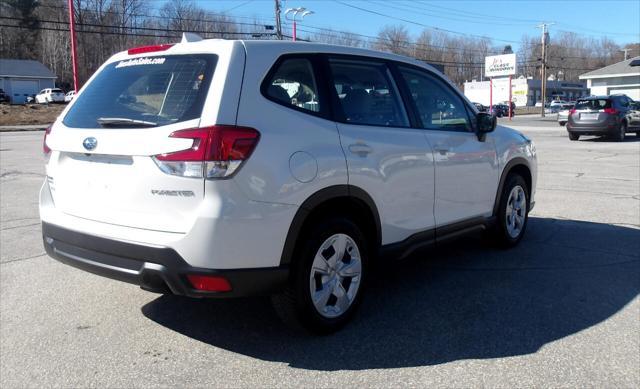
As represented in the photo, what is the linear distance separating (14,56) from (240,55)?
99355 millimetres

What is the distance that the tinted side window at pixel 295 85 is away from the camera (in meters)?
3.49

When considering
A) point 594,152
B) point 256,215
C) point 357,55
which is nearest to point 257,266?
point 256,215

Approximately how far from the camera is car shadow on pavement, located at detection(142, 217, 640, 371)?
3.60 m

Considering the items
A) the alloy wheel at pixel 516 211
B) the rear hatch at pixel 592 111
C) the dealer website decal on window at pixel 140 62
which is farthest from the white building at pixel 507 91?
the dealer website decal on window at pixel 140 62

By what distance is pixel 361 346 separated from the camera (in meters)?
3.66

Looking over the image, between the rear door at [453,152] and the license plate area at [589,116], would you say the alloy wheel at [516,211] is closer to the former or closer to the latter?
the rear door at [453,152]

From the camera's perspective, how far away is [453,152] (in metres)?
4.78

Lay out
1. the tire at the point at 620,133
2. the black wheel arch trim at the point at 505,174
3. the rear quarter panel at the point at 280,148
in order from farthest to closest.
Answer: the tire at the point at 620,133
the black wheel arch trim at the point at 505,174
the rear quarter panel at the point at 280,148

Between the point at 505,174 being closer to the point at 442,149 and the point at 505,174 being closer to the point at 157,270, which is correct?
the point at 442,149

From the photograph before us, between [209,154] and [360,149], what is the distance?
45.8 inches

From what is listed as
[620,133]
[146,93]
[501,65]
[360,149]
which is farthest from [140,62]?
[501,65]

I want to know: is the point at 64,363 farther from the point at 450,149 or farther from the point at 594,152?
the point at 594,152

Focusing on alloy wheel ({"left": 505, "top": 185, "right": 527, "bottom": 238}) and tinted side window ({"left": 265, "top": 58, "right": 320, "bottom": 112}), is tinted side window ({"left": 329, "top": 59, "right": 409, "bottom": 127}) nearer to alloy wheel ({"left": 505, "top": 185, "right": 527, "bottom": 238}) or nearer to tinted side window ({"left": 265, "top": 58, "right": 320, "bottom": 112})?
tinted side window ({"left": 265, "top": 58, "right": 320, "bottom": 112})

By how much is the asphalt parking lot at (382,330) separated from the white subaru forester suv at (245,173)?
1.32 ft
